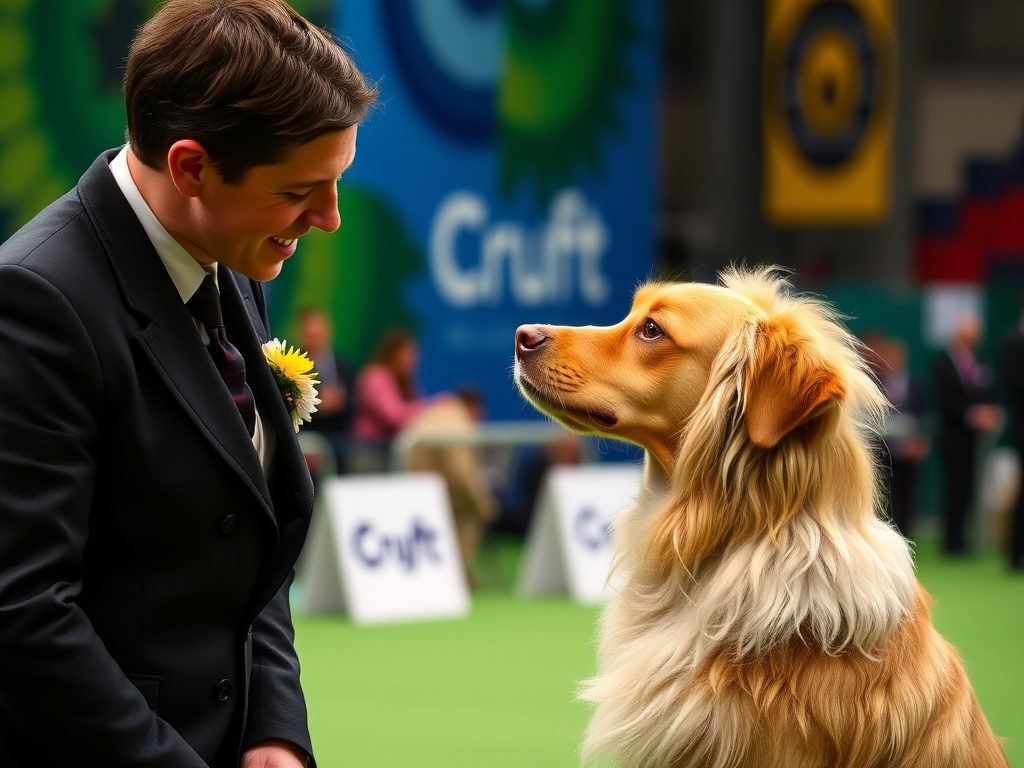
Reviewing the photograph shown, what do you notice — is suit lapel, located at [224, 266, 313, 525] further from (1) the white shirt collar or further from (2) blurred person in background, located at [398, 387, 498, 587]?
(2) blurred person in background, located at [398, 387, 498, 587]

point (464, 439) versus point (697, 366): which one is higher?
point (697, 366)

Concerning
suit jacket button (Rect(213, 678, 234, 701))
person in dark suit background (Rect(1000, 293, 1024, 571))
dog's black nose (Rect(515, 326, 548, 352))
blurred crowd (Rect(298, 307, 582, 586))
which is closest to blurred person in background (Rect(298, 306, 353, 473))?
blurred crowd (Rect(298, 307, 582, 586))

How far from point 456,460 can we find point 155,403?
910 cm

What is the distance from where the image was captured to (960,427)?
1391cm

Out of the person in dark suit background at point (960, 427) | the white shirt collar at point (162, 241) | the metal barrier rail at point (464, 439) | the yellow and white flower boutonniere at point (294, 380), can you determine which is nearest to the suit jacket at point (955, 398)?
the person in dark suit background at point (960, 427)

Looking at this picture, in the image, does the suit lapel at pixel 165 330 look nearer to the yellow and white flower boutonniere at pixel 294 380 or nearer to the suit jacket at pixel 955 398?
the yellow and white flower boutonniere at pixel 294 380

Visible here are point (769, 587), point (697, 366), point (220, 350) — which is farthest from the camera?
point (697, 366)

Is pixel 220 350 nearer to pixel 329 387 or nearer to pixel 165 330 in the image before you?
pixel 165 330

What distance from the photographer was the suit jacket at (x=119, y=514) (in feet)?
5.97

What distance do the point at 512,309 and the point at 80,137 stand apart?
197 inches

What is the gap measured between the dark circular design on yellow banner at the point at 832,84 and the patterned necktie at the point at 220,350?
52.1 feet

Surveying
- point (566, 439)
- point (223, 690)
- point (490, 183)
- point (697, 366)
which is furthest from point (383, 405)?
point (223, 690)

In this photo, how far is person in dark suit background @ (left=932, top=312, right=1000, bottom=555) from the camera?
1380 centimetres

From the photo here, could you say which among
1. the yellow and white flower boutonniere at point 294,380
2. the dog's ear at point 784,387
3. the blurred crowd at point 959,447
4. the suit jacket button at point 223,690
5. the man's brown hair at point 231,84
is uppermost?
the man's brown hair at point 231,84
